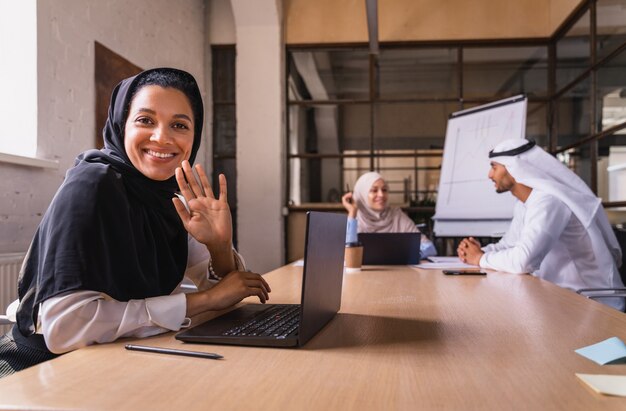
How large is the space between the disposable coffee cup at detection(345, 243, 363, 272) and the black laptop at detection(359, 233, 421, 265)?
0.29 m

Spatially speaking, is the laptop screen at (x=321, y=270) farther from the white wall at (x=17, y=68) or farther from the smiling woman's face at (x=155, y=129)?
the white wall at (x=17, y=68)

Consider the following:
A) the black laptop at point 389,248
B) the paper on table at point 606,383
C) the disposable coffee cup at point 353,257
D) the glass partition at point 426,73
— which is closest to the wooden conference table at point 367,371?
the paper on table at point 606,383

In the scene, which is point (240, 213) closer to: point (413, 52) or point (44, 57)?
point (413, 52)

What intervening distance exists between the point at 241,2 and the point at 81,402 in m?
4.80

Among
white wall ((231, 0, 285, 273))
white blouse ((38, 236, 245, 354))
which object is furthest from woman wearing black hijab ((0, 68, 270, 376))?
white wall ((231, 0, 285, 273))

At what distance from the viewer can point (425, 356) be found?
84 cm

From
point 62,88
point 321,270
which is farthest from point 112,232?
point 62,88

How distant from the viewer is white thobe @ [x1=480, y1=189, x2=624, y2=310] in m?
2.31

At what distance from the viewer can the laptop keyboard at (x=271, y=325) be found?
0.94 metres

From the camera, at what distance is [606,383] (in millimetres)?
689

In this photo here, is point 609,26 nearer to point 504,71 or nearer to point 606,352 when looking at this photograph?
point 504,71

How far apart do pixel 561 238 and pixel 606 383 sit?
2.10m

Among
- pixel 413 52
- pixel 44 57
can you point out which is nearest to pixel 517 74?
pixel 413 52

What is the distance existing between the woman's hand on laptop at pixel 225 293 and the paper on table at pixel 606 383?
2.26ft
